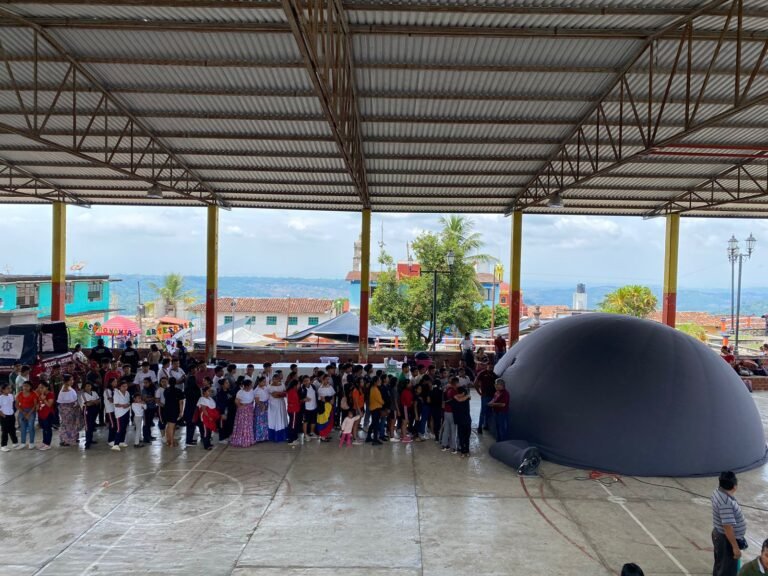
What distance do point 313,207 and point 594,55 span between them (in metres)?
13.3

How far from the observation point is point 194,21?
38.2ft

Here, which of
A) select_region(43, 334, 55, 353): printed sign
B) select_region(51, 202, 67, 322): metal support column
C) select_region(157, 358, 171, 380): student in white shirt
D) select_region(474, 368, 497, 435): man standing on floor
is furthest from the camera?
select_region(51, 202, 67, 322): metal support column

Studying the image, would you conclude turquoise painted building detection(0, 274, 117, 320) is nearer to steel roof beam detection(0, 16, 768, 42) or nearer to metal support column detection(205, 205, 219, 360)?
metal support column detection(205, 205, 219, 360)

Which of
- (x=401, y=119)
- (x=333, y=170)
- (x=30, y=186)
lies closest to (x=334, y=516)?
(x=401, y=119)

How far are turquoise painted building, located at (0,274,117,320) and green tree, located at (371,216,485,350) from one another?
17256 mm

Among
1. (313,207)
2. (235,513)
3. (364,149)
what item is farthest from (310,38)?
(313,207)

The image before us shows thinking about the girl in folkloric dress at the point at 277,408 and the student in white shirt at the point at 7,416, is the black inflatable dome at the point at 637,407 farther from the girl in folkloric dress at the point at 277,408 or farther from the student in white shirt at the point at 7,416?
the student in white shirt at the point at 7,416

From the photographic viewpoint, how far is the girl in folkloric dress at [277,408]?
11.0 m

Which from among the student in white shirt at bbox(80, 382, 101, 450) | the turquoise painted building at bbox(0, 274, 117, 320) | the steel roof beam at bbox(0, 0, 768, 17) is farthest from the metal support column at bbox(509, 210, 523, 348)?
the turquoise painted building at bbox(0, 274, 117, 320)

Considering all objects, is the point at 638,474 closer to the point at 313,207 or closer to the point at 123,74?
the point at 123,74

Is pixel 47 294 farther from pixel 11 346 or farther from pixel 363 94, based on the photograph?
pixel 363 94

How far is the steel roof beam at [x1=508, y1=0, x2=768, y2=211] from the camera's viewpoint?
408 inches

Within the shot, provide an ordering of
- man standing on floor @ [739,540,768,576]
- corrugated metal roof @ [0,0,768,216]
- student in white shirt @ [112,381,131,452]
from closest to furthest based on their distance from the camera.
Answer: man standing on floor @ [739,540,768,576]
student in white shirt @ [112,381,131,452]
corrugated metal roof @ [0,0,768,216]

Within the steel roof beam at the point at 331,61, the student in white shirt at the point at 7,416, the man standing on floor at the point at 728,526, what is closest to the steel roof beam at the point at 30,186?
the steel roof beam at the point at 331,61
